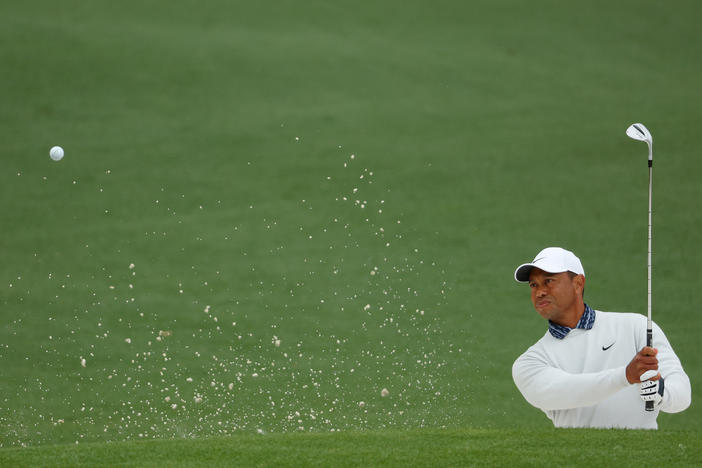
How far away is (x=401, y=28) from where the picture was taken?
39.5ft

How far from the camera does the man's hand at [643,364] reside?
2.79 metres

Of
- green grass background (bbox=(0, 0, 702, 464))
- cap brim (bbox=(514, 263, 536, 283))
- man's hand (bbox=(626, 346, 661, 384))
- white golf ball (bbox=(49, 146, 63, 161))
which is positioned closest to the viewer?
man's hand (bbox=(626, 346, 661, 384))

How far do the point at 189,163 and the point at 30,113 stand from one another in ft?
6.18

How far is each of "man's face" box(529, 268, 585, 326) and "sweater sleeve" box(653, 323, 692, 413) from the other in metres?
0.27

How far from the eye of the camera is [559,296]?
10.4 ft

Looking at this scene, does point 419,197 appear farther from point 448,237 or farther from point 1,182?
point 1,182

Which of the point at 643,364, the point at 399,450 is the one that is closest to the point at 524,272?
the point at 643,364

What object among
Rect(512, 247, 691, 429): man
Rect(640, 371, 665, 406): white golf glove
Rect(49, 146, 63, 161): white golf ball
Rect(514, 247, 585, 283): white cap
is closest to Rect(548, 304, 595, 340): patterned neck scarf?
Rect(512, 247, 691, 429): man

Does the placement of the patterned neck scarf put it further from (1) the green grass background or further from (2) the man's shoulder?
(1) the green grass background

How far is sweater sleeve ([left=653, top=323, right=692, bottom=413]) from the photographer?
293 cm

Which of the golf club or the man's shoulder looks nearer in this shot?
the golf club

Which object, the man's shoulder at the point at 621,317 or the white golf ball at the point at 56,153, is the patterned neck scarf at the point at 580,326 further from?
the white golf ball at the point at 56,153

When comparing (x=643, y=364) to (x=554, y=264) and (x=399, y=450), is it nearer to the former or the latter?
(x=554, y=264)

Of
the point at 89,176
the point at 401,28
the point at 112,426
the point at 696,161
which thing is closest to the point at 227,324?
the point at 112,426
